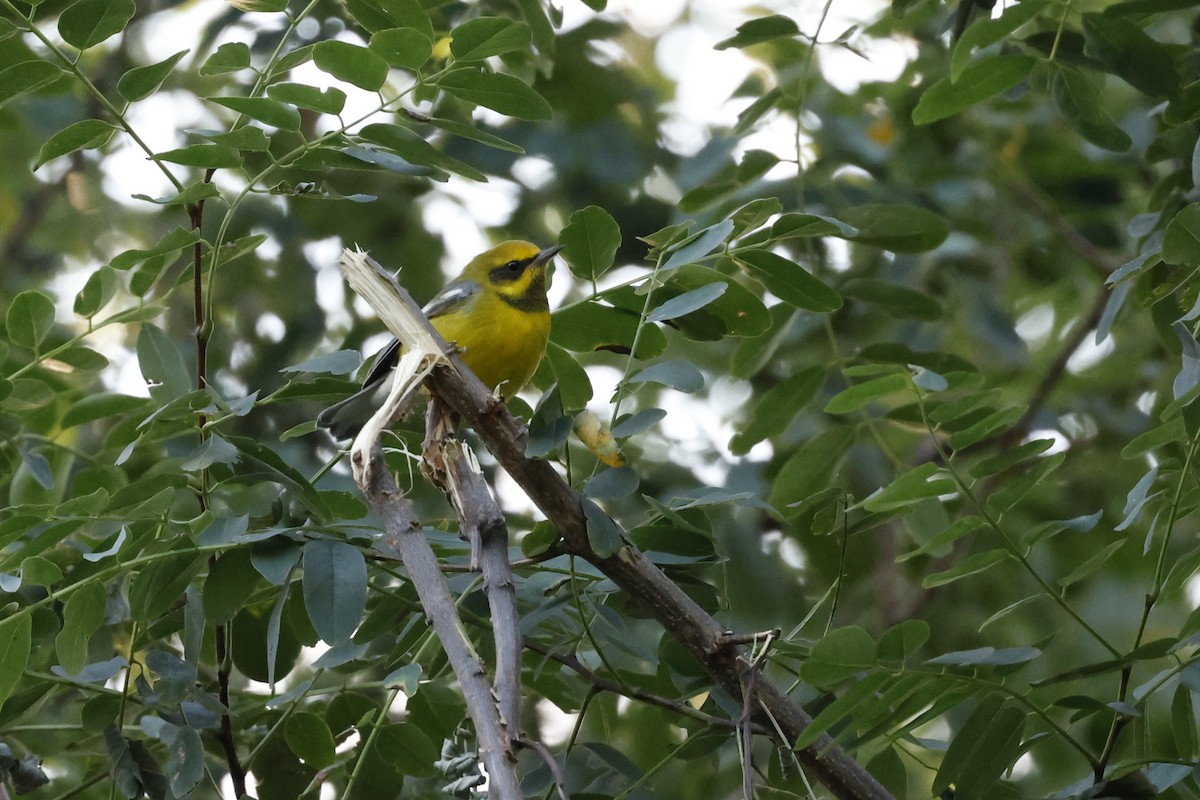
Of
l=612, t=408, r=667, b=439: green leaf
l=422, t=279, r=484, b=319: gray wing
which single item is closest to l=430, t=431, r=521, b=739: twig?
l=612, t=408, r=667, b=439: green leaf

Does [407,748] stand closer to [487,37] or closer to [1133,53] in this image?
[487,37]

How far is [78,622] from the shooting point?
2521mm

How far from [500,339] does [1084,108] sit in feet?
6.03

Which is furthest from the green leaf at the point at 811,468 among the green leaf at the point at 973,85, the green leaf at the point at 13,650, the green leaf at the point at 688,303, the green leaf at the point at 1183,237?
the green leaf at the point at 13,650

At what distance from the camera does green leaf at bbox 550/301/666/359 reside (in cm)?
301

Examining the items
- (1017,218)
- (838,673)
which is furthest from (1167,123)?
(1017,218)

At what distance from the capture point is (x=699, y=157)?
15.8 ft

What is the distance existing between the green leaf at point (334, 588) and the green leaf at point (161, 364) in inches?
30.5

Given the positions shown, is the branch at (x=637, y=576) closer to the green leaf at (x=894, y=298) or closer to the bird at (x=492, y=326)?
the bird at (x=492, y=326)

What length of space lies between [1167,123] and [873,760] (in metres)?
1.62

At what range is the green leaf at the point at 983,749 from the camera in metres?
2.34

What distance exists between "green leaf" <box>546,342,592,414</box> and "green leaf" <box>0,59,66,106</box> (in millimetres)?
1258

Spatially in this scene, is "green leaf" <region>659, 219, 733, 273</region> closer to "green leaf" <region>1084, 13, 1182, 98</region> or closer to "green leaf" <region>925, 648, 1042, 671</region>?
"green leaf" <region>925, 648, 1042, 671</region>

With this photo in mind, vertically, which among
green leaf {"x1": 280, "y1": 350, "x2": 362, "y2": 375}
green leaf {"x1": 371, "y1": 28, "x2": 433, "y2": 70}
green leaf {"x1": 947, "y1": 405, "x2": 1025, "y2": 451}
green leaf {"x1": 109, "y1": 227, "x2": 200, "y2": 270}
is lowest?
green leaf {"x1": 947, "y1": 405, "x2": 1025, "y2": 451}
